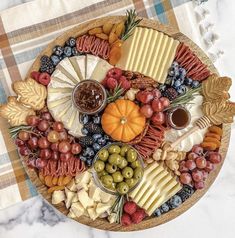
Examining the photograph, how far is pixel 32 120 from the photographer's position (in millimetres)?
1574

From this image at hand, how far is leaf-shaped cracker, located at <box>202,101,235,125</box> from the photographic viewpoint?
1.58 metres

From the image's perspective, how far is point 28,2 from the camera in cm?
167

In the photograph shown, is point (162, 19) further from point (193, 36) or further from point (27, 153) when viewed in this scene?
point (27, 153)

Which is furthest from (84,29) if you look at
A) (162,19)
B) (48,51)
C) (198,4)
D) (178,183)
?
(178,183)

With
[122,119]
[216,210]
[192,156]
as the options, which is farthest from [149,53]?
[216,210]

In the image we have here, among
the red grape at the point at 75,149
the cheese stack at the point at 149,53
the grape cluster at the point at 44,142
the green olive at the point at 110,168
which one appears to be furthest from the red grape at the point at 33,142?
the cheese stack at the point at 149,53

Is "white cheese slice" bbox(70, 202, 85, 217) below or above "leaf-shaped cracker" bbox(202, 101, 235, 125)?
below

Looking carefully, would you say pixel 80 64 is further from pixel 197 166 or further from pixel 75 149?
pixel 197 166

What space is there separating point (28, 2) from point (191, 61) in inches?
19.5

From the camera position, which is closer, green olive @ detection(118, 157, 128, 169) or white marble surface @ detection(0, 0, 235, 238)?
green olive @ detection(118, 157, 128, 169)

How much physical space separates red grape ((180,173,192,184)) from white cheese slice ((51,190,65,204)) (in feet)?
1.07

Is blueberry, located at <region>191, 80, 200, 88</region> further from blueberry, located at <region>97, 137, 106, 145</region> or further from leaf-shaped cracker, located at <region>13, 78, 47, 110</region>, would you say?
leaf-shaped cracker, located at <region>13, 78, 47, 110</region>

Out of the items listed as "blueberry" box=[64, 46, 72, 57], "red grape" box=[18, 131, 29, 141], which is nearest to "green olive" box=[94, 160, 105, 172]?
"red grape" box=[18, 131, 29, 141]

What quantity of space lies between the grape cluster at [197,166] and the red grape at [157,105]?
0.15 m
